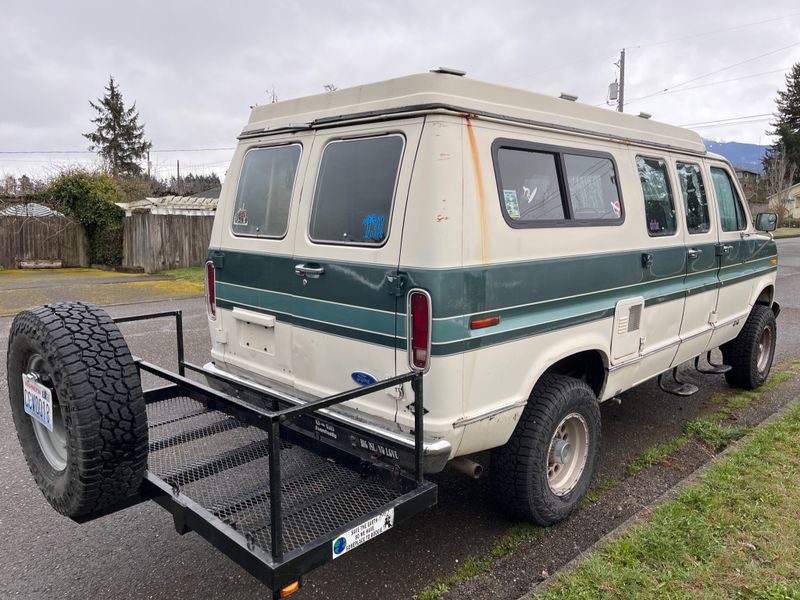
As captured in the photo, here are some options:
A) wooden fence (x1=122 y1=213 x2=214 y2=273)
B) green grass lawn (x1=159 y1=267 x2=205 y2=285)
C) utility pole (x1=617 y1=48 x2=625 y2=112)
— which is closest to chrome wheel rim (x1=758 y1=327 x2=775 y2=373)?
green grass lawn (x1=159 y1=267 x2=205 y2=285)

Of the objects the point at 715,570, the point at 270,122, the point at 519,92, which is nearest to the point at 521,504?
the point at 715,570

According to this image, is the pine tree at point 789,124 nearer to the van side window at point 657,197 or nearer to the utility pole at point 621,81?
the utility pole at point 621,81

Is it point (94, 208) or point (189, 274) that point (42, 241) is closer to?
point (94, 208)

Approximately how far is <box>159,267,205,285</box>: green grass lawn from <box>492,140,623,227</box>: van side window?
39.4ft

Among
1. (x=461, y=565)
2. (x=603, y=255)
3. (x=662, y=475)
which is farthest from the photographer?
Result: (x=662, y=475)

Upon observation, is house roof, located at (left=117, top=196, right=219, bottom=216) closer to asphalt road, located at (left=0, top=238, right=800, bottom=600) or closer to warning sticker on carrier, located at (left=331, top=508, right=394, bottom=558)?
asphalt road, located at (left=0, top=238, right=800, bottom=600)

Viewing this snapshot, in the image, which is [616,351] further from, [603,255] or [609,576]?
[609,576]

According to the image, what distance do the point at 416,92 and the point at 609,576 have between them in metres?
2.49

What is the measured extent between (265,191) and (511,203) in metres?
1.58

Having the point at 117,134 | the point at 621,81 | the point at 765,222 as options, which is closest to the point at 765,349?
the point at 765,222

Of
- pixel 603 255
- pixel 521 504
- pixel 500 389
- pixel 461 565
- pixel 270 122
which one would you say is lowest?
pixel 461 565

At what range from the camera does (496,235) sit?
2.96 m

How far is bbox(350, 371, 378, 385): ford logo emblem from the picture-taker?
3068 mm

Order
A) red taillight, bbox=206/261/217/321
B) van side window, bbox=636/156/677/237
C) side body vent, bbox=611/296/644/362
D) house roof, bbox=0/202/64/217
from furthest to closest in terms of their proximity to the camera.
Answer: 1. house roof, bbox=0/202/64/217
2. van side window, bbox=636/156/677/237
3. red taillight, bbox=206/261/217/321
4. side body vent, bbox=611/296/644/362
